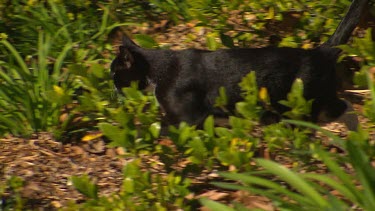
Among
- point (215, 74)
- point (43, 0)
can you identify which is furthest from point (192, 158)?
point (43, 0)

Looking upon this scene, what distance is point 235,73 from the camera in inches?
179

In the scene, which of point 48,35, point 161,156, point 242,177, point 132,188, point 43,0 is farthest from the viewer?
point 43,0

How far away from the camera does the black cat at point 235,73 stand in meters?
4.45

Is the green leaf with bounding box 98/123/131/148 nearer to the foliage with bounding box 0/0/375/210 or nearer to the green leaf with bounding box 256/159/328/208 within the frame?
the foliage with bounding box 0/0/375/210

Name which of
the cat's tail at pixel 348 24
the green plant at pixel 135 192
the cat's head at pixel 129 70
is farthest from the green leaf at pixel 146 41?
the green plant at pixel 135 192

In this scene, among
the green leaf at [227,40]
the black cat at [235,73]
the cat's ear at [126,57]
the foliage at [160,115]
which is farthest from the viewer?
the green leaf at [227,40]

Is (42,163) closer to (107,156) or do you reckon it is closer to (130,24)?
(107,156)

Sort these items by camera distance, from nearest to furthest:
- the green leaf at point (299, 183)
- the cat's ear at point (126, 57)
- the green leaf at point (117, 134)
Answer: the green leaf at point (299, 183) < the green leaf at point (117, 134) < the cat's ear at point (126, 57)

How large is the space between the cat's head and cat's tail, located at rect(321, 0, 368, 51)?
1162 mm

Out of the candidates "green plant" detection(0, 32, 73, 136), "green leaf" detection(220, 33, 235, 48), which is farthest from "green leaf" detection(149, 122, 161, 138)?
"green leaf" detection(220, 33, 235, 48)

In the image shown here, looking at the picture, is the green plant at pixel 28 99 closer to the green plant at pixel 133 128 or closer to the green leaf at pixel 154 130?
the green plant at pixel 133 128

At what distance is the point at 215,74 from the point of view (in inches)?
182

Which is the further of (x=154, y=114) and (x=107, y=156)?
(x=107, y=156)

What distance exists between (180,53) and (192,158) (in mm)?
1322
